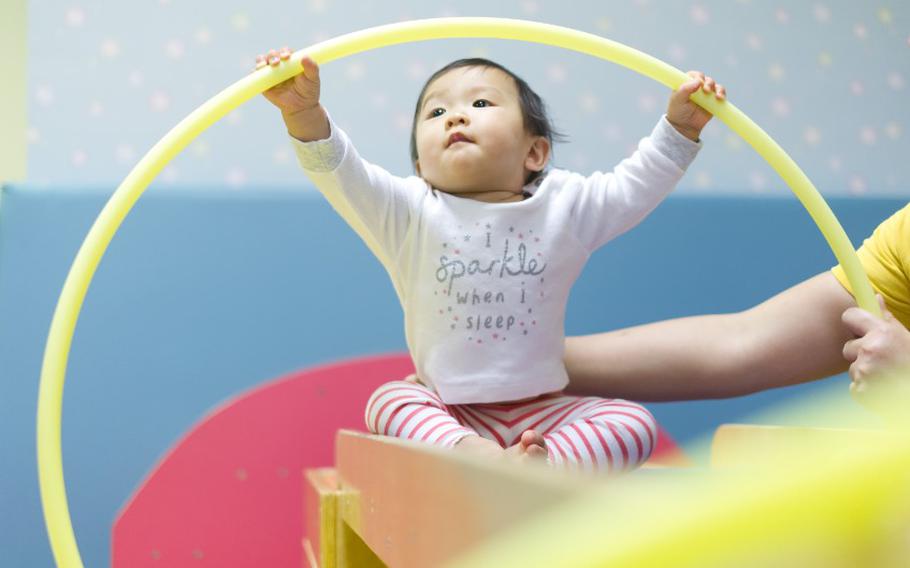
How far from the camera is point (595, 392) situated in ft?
4.01

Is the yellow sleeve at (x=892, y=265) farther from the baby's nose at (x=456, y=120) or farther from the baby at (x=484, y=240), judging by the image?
the baby's nose at (x=456, y=120)

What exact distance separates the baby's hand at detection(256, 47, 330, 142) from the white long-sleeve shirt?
0.05 feet

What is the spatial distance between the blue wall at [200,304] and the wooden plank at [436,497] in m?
0.73

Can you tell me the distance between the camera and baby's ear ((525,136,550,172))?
42.8 inches

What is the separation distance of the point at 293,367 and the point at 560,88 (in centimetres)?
71

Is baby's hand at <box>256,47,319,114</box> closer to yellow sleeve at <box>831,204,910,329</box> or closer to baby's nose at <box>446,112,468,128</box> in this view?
baby's nose at <box>446,112,468,128</box>

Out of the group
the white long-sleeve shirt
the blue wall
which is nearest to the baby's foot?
the white long-sleeve shirt

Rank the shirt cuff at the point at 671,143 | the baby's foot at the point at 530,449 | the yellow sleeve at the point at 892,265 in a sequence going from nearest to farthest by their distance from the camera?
1. the baby's foot at the point at 530,449
2. the shirt cuff at the point at 671,143
3. the yellow sleeve at the point at 892,265

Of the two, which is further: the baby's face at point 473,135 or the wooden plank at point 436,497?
the baby's face at point 473,135

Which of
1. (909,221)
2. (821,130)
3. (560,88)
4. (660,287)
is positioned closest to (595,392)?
(909,221)

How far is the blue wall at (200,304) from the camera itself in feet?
4.72

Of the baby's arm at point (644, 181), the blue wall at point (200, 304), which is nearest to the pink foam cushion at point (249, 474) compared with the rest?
the blue wall at point (200, 304)

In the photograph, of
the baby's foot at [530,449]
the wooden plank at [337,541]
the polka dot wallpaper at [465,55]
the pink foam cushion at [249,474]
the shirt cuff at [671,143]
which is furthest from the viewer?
the polka dot wallpaper at [465,55]

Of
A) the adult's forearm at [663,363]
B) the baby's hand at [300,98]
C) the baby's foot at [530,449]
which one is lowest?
the adult's forearm at [663,363]
